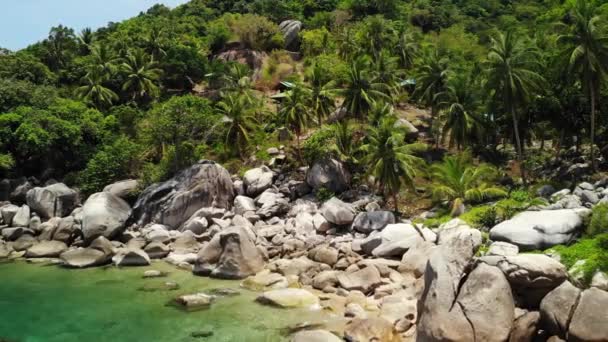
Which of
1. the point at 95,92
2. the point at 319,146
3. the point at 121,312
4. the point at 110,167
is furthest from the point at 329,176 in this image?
the point at 95,92

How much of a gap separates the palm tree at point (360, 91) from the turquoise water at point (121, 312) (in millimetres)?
26096

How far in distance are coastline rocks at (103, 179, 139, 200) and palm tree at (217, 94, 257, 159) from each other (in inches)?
387

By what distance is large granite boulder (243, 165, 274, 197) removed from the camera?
44.0 metres

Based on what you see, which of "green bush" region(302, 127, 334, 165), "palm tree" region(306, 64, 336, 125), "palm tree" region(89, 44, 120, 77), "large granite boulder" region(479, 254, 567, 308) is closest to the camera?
"large granite boulder" region(479, 254, 567, 308)

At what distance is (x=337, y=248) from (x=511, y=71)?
2151cm

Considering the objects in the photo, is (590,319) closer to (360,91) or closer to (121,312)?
(121,312)

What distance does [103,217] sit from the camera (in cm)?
3759

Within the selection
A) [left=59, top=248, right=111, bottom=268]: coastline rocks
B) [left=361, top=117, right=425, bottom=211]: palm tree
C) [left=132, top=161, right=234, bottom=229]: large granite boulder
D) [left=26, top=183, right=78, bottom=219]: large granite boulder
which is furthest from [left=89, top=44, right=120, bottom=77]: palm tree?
[left=361, top=117, right=425, bottom=211]: palm tree

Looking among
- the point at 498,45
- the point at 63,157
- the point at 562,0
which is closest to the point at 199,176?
the point at 63,157

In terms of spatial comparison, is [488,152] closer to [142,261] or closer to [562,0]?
[142,261]

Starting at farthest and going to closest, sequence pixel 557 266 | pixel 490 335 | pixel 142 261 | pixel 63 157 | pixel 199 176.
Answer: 1. pixel 63 157
2. pixel 199 176
3. pixel 142 261
4. pixel 557 266
5. pixel 490 335

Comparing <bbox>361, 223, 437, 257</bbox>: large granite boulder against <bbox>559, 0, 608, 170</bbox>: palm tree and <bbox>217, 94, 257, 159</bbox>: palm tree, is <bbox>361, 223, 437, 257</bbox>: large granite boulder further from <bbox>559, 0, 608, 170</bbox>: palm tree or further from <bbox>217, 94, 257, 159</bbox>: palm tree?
<bbox>217, 94, 257, 159</bbox>: palm tree

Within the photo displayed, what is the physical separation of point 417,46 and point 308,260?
48524 millimetres

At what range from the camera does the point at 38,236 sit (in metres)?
39.7
